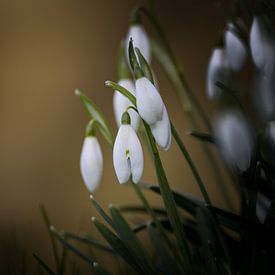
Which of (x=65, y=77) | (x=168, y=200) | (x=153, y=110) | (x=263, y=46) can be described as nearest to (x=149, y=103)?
(x=153, y=110)

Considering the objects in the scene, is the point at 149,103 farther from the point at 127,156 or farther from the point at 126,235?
the point at 126,235

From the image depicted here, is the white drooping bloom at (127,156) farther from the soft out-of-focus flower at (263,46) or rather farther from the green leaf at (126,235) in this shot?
the soft out-of-focus flower at (263,46)

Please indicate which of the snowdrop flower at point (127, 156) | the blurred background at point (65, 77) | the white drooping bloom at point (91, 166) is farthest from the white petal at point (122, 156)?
the blurred background at point (65, 77)

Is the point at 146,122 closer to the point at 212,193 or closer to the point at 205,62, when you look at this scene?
the point at 212,193

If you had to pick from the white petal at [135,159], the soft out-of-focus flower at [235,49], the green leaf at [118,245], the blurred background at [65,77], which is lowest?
the green leaf at [118,245]

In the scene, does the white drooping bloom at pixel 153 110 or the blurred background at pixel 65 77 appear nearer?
the white drooping bloom at pixel 153 110

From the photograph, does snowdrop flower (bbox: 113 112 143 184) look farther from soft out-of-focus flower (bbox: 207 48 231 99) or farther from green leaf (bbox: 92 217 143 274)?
soft out-of-focus flower (bbox: 207 48 231 99)

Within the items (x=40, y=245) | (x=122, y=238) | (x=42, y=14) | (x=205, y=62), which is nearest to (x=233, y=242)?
(x=122, y=238)
